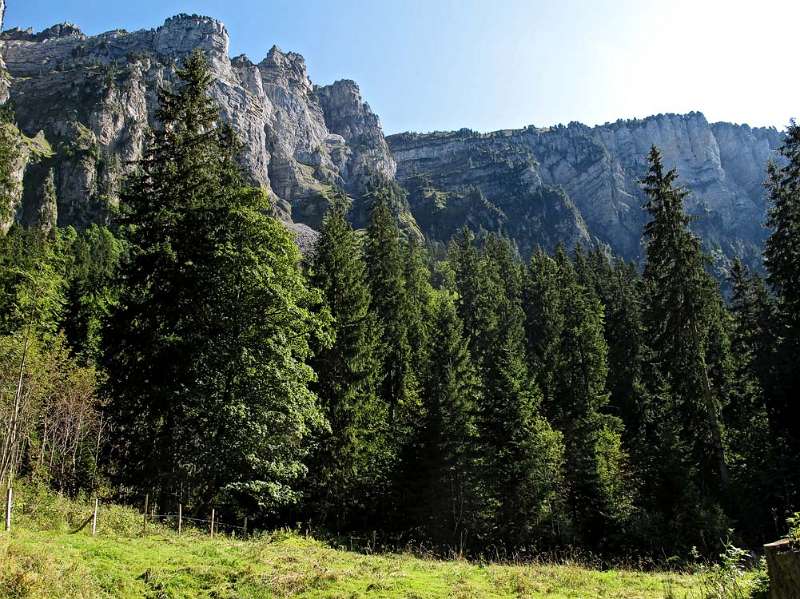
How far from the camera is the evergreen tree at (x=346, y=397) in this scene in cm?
2616

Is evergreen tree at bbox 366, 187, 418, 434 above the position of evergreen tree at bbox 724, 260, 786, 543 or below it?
above

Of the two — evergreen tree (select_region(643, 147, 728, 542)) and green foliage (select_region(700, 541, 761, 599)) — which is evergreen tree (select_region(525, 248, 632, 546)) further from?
green foliage (select_region(700, 541, 761, 599))

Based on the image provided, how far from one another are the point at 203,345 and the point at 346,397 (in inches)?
442

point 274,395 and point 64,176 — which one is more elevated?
point 64,176

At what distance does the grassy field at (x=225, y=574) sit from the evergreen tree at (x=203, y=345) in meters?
3.19

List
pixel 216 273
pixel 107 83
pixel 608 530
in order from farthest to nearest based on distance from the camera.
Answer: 1. pixel 107 83
2. pixel 608 530
3. pixel 216 273

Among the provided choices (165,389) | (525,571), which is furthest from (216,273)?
(525,571)

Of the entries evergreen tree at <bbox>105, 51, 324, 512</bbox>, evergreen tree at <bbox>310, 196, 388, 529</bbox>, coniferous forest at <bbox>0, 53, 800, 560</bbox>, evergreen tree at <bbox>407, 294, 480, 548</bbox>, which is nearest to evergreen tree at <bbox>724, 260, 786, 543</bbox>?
coniferous forest at <bbox>0, 53, 800, 560</bbox>

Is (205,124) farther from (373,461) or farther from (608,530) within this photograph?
(608,530)

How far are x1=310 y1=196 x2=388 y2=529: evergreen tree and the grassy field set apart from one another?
39.8ft

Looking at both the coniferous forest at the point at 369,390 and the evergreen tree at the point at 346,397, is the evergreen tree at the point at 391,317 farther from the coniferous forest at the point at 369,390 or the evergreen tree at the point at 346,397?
the evergreen tree at the point at 346,397

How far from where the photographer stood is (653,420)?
121 feet

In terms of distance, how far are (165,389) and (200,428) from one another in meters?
1.61

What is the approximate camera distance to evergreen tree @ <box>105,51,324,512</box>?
55.1 ft
